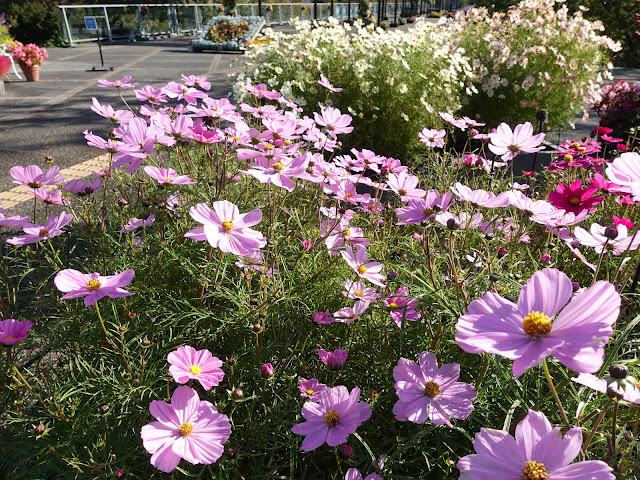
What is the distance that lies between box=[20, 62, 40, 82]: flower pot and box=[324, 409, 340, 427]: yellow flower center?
36.9 feet

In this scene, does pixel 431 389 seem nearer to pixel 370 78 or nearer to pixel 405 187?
pixel 405 187

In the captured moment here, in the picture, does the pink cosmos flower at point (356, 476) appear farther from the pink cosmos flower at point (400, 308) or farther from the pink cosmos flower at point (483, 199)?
the pink cosmos flower at point (483, 199)

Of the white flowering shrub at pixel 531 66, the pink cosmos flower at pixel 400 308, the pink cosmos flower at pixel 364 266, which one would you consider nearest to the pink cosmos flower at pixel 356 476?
the pink cosmos flower at pixel 400 308

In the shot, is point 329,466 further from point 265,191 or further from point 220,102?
point 220,102

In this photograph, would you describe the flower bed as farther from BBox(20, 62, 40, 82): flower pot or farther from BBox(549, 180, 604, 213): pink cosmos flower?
BBox(20, 62, 40, 82): flower pot

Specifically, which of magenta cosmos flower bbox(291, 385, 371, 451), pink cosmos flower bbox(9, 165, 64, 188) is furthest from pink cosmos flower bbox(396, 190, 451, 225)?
pink cosmos flower bbox(9, 165, 64, 188)

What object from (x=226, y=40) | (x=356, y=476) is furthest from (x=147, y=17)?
(x=356, y=476)

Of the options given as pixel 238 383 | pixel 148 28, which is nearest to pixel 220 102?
pixel 238 383

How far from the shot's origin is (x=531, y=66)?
219 inches

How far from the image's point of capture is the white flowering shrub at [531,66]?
5.43 metres

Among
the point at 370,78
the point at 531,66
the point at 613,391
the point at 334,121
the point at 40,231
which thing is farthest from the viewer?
the point at 531,66

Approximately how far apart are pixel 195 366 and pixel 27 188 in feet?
12.9

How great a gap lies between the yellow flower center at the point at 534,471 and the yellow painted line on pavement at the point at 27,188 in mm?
3164

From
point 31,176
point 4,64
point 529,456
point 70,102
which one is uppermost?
point 31,176
